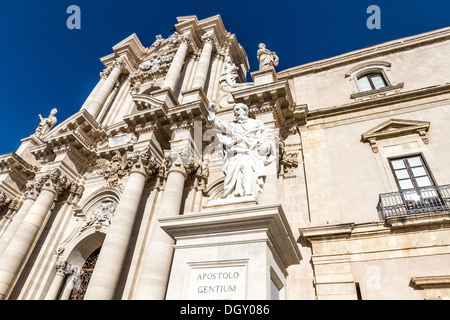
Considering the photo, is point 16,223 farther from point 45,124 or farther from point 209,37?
point 209,37

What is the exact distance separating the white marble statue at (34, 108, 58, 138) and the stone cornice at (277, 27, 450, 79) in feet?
53.2

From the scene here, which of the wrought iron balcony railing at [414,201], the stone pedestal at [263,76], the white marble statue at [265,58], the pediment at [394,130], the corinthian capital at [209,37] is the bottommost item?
the wrought iron balcony railing at [414,201]

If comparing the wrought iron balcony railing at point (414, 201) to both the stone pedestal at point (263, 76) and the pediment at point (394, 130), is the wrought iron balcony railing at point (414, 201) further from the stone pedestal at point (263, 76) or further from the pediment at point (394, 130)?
the stone pedestal at point (263, 76)

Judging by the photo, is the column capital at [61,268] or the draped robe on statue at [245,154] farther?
the column capital at [61,268]

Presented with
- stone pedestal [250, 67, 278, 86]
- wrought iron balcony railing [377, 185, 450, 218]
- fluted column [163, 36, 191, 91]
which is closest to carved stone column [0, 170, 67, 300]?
fluted column [163, 36, 191, 91]

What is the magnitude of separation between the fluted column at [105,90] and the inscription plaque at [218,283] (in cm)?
1544

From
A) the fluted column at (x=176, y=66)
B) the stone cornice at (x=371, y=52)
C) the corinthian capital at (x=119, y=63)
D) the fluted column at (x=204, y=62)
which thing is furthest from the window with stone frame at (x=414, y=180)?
the corinthian capital at (x=119, y=63)

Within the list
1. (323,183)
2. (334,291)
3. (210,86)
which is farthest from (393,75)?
(334,291)

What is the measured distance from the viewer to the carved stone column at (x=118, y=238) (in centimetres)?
788

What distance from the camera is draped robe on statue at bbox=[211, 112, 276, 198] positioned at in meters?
4.34

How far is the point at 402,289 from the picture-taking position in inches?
283

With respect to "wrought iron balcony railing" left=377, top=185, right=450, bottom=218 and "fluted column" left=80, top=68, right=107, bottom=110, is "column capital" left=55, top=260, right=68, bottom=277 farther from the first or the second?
"wrought iron balcony railing" left=377, top=185, right=450, bottom=218

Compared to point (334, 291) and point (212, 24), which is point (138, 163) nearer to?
point (334, 291)

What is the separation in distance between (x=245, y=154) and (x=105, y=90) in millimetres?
16373
